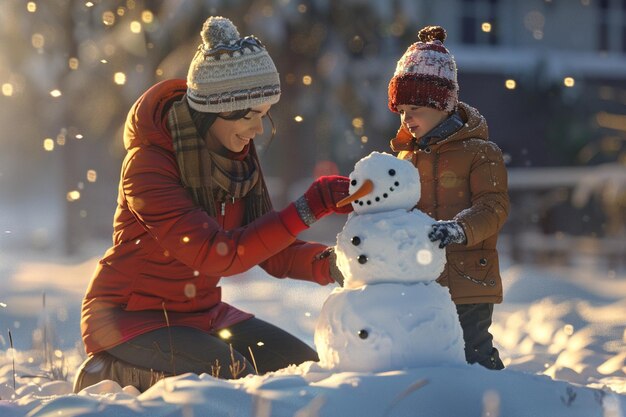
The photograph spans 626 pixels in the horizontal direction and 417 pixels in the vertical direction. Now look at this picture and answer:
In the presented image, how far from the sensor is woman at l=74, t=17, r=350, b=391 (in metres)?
3.97

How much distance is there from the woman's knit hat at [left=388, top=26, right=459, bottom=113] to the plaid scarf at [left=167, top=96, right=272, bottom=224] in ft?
2.34

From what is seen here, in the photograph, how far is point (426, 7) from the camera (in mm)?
15984

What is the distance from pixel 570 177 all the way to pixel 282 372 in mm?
12032

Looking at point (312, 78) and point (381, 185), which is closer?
point (381, 185)

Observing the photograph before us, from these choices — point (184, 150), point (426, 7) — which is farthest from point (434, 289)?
point (426, 7)

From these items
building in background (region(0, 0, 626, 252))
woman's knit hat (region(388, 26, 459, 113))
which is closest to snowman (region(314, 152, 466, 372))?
woman's knit hat (region(388, 26, 459, 113))

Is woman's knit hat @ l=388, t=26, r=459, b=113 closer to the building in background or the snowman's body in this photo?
the snowman's body

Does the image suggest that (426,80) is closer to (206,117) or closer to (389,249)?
(206,117)

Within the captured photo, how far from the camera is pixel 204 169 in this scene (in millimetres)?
4059

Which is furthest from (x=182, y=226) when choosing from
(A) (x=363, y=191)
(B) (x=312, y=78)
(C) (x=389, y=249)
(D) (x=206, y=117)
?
(B) (x=312, y=78)

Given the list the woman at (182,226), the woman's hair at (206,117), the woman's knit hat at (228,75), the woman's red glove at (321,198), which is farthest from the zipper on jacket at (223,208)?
the woman's red glove at (321,198)

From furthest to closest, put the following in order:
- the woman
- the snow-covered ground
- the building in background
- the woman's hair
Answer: the building in background
the woman's hair
the woman
the snow-covered ground

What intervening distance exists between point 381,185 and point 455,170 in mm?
938

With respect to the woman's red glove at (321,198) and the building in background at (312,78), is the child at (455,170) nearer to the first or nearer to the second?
the woman's red glove at (321,198)
